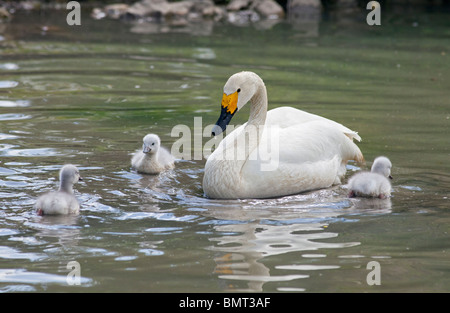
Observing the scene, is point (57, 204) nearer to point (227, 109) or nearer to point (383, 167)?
point (227, 109)

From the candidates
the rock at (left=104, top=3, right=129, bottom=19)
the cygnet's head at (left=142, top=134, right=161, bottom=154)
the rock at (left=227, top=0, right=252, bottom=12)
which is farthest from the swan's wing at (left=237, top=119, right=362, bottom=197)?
the rock at (left=227, top=0, right=252, bottom=12)

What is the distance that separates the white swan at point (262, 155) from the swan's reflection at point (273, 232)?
159 mm

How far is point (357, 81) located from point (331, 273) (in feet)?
27.6

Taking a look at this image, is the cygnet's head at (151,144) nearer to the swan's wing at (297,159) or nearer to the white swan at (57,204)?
the swan's wing at (297,159)

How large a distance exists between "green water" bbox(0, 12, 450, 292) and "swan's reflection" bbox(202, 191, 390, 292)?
18 millimetres

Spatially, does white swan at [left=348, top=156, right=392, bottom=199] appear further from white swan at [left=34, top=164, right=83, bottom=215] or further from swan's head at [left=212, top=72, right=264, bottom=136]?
white swan at [left=34, top=164, right=83, bottom=215]

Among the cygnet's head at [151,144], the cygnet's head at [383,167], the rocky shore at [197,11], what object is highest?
the rocky shore at [197,11]

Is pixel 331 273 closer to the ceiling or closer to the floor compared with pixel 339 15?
closer to the floor

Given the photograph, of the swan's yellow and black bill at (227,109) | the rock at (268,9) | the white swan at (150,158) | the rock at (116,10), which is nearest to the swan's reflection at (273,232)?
the swan's yellow and black bill at (227,109)

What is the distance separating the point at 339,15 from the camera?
77.5 ft

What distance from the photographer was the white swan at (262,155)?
736cm
